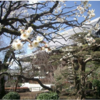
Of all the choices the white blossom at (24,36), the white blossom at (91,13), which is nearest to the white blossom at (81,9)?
the white blossom at (91,13)

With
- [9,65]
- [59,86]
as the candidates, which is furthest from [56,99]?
[9,65]

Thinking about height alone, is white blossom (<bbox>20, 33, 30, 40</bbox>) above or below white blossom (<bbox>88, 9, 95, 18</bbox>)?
below

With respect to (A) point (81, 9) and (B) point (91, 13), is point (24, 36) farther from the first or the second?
(A) point (81, 9)

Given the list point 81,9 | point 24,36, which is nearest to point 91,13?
point 81,9

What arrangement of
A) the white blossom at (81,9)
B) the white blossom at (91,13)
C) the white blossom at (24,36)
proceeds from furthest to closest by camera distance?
the white blossom at (81,9) < the white blossom at (91,13) < the white blossom at (24,36)

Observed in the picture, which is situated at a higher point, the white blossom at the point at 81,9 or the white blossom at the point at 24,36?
the white blossom at the point at 81,9

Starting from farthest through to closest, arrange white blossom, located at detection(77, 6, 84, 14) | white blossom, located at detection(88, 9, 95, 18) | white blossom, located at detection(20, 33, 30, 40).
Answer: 1. white blossom, located at detection(77, 6, 84, 14)
2. white blossom, located at detection(88, 9, 95, 18)
3. white blossom, located at detection(20, 33, 30, 40)

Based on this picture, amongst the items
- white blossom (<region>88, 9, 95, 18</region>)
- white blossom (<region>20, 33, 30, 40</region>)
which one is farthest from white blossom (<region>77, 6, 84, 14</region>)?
white blossom (<region>20, 33, 30, 40</region>)

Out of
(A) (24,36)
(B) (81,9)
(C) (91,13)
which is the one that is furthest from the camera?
(B) (81,9)

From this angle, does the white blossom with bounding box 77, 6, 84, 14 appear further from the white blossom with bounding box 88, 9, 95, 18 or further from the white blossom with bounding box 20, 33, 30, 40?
the white blossom with bounding box 20, 33, 30, 40

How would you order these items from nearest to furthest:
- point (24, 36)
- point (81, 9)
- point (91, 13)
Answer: point (24, 36) → point (91, 13) → point (81, 9)

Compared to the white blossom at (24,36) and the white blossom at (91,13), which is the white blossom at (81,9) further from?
the white blossom at (24,36)

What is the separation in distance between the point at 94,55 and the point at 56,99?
6.64 feet

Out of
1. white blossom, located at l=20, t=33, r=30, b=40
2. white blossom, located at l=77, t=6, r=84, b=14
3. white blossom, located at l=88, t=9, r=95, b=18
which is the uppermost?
white blossom, located at l=77, t=6, r=84, b=14
